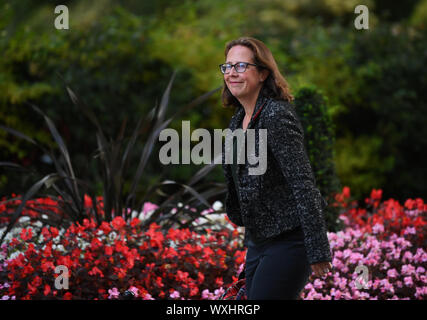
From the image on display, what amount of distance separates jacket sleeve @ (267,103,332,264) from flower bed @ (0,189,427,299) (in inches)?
63.6

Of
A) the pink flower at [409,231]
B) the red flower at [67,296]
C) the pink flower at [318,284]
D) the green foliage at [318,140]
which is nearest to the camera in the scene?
the red flower at [67,296]

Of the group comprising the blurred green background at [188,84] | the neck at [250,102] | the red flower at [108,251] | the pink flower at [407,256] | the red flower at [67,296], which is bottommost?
the red flower at [67,296]

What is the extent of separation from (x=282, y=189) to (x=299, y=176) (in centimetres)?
12

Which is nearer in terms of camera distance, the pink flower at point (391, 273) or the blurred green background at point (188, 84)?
the pink flower at point (391, 273)

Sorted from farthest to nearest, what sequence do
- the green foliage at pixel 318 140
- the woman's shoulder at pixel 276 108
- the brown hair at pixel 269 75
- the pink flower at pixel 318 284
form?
the green foliage at pixel 318 140, the pink flower at pixel 318 284, the brown hair at pixel 269 75, the woman's shoulder at pixel 276 108

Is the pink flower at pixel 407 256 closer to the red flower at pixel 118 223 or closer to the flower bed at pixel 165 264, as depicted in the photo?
the flower bed at pixel 165 264

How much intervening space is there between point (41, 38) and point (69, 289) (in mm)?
4612

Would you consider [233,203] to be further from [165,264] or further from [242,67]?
[165,264]

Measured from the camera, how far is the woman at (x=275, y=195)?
1993mm

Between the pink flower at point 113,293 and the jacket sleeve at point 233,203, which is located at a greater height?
the jacket sleeve at point 233,203

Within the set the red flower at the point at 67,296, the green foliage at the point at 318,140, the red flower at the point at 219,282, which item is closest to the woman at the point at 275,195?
the red flower at the point at 219,282

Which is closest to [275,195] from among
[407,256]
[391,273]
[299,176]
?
[299,176]

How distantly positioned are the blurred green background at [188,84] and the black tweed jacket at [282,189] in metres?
4.22

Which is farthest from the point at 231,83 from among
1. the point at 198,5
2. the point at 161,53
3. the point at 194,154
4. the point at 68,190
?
the point at 198,5
